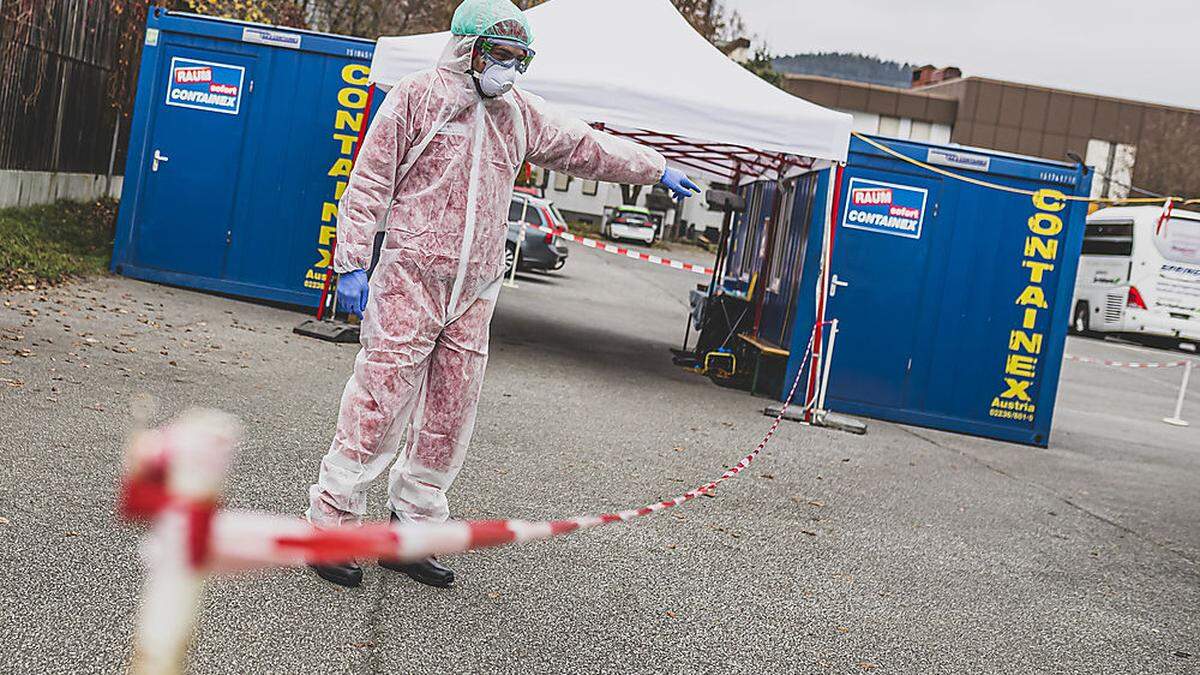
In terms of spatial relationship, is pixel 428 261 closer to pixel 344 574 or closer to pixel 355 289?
pixel 355 289

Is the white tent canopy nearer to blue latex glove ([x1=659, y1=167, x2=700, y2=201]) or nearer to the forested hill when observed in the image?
blue latex glove ([x1=659, y1=167, x2=700, y2=201])

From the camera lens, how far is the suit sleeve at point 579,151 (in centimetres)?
530

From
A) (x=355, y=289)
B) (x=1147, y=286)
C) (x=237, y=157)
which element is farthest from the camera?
(x=1147, y=286)

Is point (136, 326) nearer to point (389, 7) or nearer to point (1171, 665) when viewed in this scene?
point (1171, 665)

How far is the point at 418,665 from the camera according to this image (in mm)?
4262

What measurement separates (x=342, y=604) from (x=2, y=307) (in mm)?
6960

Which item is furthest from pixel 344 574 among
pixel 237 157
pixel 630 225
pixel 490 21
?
pixel 630 225

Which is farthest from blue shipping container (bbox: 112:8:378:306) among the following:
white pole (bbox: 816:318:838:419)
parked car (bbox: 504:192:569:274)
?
parked car (bbox: 504:192:569:274)

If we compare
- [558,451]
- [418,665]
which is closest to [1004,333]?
[558,451]

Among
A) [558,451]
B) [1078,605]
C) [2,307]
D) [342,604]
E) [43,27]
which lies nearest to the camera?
[342,604]

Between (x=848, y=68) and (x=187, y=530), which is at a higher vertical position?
(x=848, y=68)

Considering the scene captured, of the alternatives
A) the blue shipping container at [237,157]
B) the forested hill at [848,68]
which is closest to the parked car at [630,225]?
the forested hill at [848,68]

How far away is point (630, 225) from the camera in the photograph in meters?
47.5

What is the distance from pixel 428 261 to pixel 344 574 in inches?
44.5
